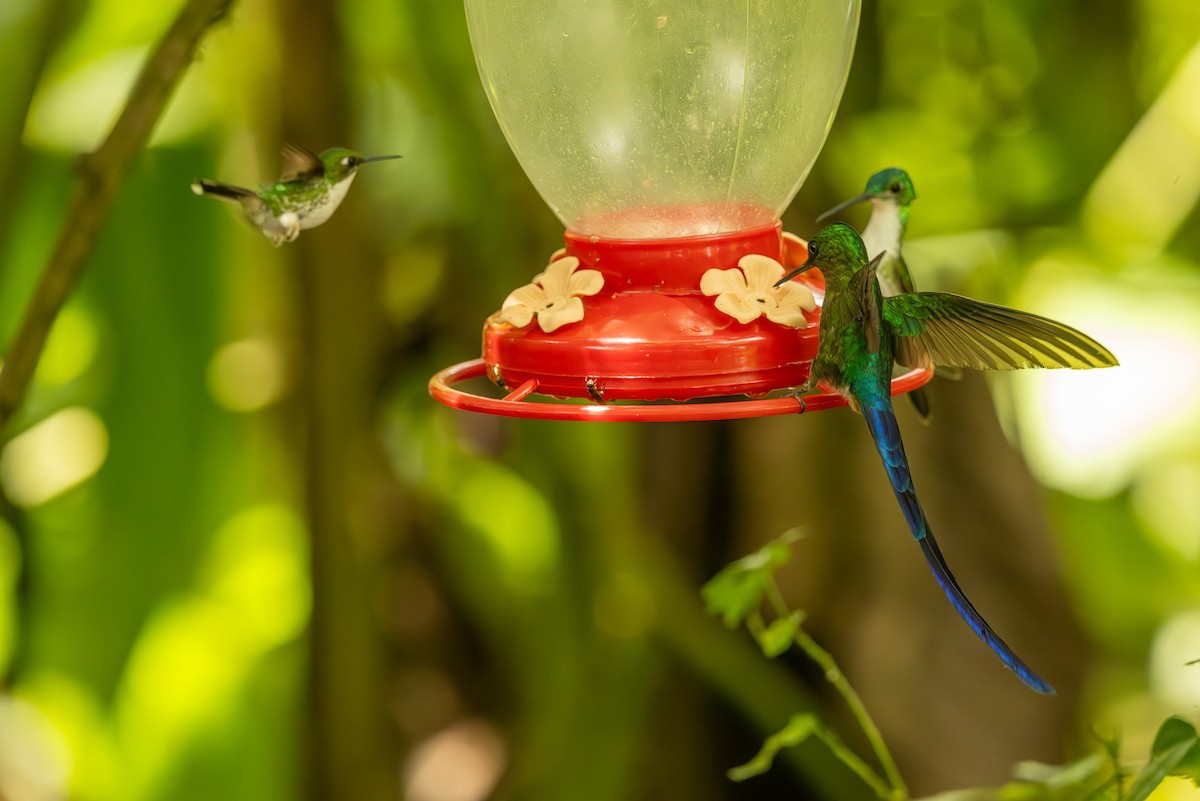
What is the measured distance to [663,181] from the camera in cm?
144

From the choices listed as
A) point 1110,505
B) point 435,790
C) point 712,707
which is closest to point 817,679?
point 712,707

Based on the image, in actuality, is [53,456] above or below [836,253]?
below

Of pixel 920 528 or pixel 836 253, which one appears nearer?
pixel 920 528

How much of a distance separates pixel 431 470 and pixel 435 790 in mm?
869

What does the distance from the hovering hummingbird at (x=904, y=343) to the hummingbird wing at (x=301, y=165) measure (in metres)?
0.60

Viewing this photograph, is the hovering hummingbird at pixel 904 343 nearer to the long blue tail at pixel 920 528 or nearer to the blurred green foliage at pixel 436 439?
the long blue tail at pixel 920 528

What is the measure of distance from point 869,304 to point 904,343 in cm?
20

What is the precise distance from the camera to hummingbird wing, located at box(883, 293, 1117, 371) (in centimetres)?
113

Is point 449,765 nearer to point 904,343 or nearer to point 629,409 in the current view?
point 904,343

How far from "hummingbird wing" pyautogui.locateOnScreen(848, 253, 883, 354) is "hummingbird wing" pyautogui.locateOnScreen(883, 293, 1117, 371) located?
112mm

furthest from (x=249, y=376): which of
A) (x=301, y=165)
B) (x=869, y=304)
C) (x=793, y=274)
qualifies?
(x=869, y=304)

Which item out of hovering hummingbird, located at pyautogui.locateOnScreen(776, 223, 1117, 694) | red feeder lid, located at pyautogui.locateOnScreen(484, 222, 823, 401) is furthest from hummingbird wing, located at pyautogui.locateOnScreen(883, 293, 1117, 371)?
red feeder lid, located at pyautogui.locateOnScreen(484, 222, 823, 401)

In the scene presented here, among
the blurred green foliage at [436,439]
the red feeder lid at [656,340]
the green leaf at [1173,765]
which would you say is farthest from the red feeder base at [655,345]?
the blurred green foliage at [436,439]

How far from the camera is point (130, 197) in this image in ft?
8.70
